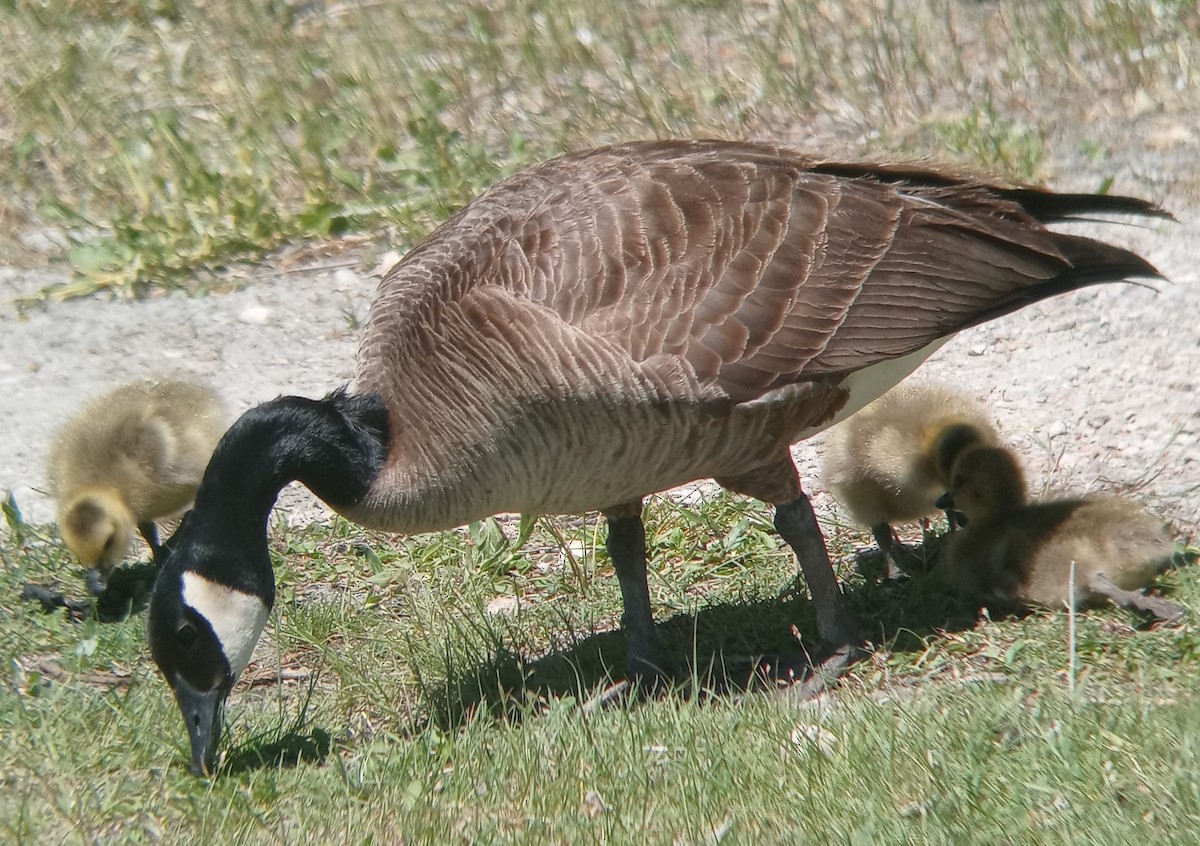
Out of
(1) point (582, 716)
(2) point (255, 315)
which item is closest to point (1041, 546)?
(1) point (582, 716)

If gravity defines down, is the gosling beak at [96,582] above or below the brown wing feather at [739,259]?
below

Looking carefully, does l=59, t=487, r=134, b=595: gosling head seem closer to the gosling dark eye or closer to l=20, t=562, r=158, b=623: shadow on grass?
l=20, t=562, r=158, b=623: shadow on grass

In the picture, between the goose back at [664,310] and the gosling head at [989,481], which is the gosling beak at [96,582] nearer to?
the goose back at [664,310]

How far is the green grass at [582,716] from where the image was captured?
3467 mm

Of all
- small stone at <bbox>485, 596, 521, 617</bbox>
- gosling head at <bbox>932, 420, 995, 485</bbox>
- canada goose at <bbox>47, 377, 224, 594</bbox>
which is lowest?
small stone at <bbox>485, 596, 521, 617</bbox>

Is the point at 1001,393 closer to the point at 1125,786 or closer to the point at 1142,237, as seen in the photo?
the point at 1142,237

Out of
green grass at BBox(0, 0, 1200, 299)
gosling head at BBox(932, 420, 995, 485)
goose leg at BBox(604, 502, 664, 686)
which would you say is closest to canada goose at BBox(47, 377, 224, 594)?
goose leg at BBox(604, 502, 664, 686)

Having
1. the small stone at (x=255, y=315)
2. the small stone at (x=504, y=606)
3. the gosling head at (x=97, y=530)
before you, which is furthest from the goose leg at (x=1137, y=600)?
the small stone at (x=255, y=315)

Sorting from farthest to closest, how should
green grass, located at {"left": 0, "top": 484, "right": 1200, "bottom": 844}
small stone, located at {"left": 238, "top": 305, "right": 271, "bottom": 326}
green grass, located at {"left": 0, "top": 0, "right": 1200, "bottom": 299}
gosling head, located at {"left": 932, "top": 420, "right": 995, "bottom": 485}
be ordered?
green grass, located at {"left": 0, "top": 0, "right": 1200, "bottom": 299}
small stone, located at {"left": 238, "top": 305, "right": 271, "bottom": 326}
gosling head, located at {"left": 932, "top": 420, "right": 995, "bottom": 485}
green grass, located at {"left": 0, "top": 484, "right": 1200, "bottom": 844}

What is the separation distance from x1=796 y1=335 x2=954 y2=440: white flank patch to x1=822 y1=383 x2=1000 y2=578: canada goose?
1.31 ft

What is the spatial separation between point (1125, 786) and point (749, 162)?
2323mm

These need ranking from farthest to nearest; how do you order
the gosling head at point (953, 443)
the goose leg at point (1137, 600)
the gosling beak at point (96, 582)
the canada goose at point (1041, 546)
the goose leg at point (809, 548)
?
the gosling beak at point (96, 582)
the gosling head at point (953, 443)
the goose leg at point (809, 548)
the canada goose at point (1041, 546)
the goose leg at point (1137, 600)

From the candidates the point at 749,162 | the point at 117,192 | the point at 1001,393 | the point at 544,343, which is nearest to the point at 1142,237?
the point at 1001,393

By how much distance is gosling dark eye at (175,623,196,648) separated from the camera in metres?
4.18
